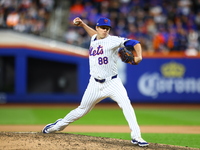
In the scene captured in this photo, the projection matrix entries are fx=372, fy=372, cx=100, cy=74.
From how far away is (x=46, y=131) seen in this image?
6.33 metres

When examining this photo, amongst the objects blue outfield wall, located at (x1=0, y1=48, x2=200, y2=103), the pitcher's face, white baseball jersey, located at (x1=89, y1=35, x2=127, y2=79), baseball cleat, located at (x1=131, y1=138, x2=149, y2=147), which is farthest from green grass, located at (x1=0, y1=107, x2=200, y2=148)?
the pitcher's face

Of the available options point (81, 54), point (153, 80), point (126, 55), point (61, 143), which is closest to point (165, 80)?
point (153, 80)

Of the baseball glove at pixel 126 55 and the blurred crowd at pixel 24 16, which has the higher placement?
the blurred crowd at pixel 24 16

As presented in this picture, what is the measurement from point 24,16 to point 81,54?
10.9 ft

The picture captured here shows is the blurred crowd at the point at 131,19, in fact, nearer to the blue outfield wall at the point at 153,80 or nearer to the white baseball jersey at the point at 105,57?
the blue outfield wall at the point at 153,80

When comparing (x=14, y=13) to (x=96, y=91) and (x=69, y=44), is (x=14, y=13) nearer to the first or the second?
(x=69, y=44)

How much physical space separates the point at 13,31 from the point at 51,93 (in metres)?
3.10

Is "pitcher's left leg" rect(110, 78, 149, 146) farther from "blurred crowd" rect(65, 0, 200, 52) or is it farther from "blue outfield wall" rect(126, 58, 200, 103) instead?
"blurred crowd" rect(65, 0, 200, 52)

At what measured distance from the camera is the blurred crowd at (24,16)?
16016 mm

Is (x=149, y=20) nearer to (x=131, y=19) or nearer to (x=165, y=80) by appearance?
(x=131, y=19)

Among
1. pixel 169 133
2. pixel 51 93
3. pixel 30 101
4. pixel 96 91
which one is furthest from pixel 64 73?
pixel 96 91

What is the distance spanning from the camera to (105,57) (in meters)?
5.67

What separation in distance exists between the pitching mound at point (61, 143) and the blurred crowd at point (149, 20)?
950 centimetres

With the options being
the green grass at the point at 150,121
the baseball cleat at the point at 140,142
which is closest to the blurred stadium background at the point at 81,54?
the green grass at the point at 150,121
